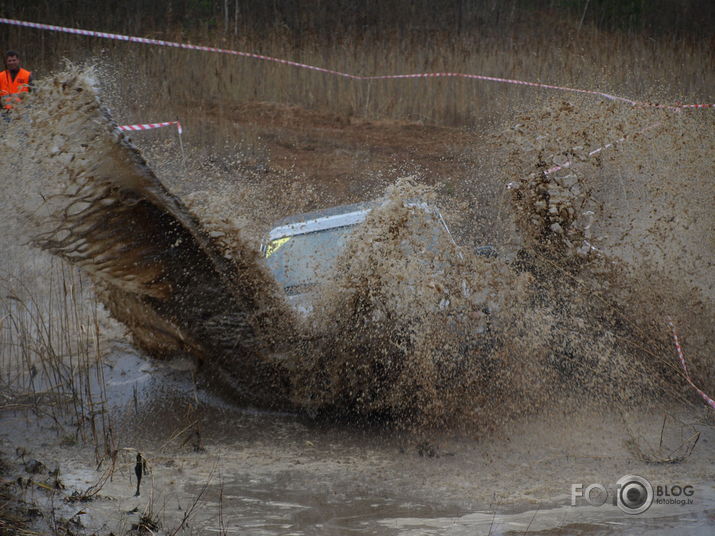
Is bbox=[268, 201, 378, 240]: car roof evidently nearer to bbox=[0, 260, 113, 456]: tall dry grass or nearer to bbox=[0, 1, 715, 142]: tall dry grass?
bbox=[0, 260, 113, 456]: tall dry grass

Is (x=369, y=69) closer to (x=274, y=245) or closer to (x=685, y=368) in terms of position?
(x=274, y=245)

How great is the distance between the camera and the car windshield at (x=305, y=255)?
606cm

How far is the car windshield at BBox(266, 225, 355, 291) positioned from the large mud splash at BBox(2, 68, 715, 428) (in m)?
0.26

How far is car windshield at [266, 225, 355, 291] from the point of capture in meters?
6.06

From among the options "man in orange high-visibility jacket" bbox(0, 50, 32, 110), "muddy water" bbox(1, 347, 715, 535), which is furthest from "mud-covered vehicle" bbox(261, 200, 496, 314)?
"man in orange high-visibility jacket" bbox(0, 50, 32, 110)

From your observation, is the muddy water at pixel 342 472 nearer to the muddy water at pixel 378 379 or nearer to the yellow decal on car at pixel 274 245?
the muddy water at pixel 378 379

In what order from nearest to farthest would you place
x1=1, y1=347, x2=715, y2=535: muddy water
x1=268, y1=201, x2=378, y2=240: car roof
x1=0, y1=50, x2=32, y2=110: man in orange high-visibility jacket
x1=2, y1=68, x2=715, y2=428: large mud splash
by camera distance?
x1=1, y1=347, x2=715, y2=535: muddy water, x1=2, y1=68, x2=715, y2=428: large mud splash, x1=268, y1=201, x2=378, y2=240: car roof, x1=0, y1=50, x2=32, y2=110: man in orange high-visibility jacket

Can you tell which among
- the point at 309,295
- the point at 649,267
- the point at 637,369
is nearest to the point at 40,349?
the point at 309,295

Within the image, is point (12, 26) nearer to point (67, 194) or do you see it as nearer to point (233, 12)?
point (233, 12)

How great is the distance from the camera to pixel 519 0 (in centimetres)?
2161

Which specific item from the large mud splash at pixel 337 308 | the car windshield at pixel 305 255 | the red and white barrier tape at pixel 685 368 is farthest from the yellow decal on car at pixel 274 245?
the red and white barrier tape at pixel 685 368

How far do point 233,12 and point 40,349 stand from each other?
15079mm

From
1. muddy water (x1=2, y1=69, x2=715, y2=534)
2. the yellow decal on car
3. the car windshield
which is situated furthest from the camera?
the yellow decal on car

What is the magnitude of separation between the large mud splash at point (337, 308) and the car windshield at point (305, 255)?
259mm
